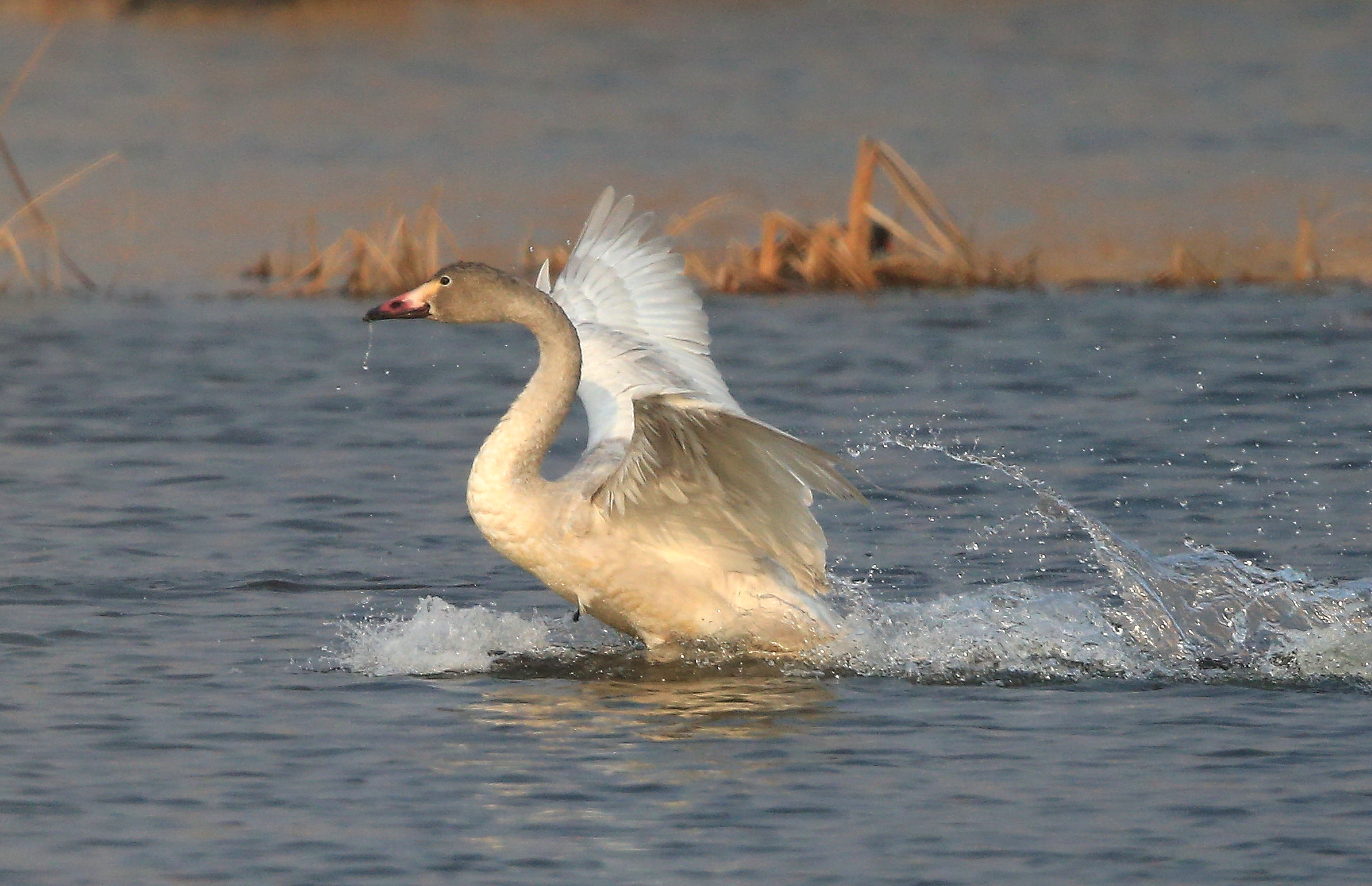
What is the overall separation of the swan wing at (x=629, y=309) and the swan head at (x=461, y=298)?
773mm

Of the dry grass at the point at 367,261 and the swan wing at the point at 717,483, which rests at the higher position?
the dry grass at the point at 367,261

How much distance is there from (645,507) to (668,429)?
2.43 feet

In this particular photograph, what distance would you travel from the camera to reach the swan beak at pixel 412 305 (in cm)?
765

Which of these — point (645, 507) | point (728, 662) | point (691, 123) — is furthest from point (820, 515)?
point (691, 123)

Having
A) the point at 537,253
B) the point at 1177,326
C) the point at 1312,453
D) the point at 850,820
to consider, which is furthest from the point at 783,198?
the point at 850,820

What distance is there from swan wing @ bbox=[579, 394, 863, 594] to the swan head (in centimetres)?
61

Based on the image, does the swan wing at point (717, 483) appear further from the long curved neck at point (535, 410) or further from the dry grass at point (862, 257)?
the dry grass at point (862, 257)

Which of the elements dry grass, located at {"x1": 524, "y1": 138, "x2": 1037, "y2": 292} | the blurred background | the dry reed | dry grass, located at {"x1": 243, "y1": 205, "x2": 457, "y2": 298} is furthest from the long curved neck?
dry grass, located at {"x1": 524, "y1": 138, "x2": 1037, "y2": 292}

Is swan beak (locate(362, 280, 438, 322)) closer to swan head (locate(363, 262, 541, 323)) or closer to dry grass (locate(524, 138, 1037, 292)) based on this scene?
swan head (locate(363, 262, 541, 323))

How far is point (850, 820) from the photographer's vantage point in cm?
584

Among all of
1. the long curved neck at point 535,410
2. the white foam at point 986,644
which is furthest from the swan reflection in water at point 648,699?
the long curved neck at point 535,410

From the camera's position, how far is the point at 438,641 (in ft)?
25.3

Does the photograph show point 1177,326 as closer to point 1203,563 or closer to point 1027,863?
point 1203,563

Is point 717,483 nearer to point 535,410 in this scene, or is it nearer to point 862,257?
point 535,410
